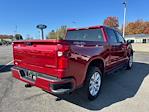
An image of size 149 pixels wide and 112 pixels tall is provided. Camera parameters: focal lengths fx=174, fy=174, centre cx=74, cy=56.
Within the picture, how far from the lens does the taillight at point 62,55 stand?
3426 millimetres

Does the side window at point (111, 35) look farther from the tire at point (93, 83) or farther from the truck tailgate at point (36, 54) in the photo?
the truck tailgate at point (36, 54)

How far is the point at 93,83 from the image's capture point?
4.63 m

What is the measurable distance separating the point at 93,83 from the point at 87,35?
1.62 metres

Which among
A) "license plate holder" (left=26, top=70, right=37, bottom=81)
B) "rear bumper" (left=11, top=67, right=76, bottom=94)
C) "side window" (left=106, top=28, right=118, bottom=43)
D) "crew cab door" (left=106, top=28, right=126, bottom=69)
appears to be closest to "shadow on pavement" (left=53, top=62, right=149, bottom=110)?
"crew cab door" (left=106, top=28, right=126, bottom=69)

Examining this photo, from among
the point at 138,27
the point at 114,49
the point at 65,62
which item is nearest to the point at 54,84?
the point at 65,62

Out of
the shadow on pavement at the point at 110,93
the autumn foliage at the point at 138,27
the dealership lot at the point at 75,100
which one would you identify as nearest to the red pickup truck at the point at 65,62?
the shadow on pavement at the point at 110,93

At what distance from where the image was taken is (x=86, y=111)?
396 centimetres

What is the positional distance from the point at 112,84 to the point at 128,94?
1.06 meters

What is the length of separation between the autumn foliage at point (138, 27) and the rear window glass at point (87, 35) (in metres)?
Result: 79.0

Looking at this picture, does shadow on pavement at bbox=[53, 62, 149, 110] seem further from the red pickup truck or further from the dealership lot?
the red pickup truck

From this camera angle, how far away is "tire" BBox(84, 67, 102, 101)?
433 centimetres

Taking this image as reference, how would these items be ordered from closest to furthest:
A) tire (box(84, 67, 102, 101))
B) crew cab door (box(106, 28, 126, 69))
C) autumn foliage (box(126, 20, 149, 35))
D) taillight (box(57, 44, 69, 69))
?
taillight (box(57, 44, 69, 69)), tire (box(84, 67, 102, 101)), crew cab door (box(106, 28, 126, 69)), autumn foliage (box(126, 20, 149, 35))

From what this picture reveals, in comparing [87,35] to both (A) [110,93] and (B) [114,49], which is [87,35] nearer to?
(B) [114,49]

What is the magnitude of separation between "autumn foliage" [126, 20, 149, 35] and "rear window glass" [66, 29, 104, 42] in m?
79.0
